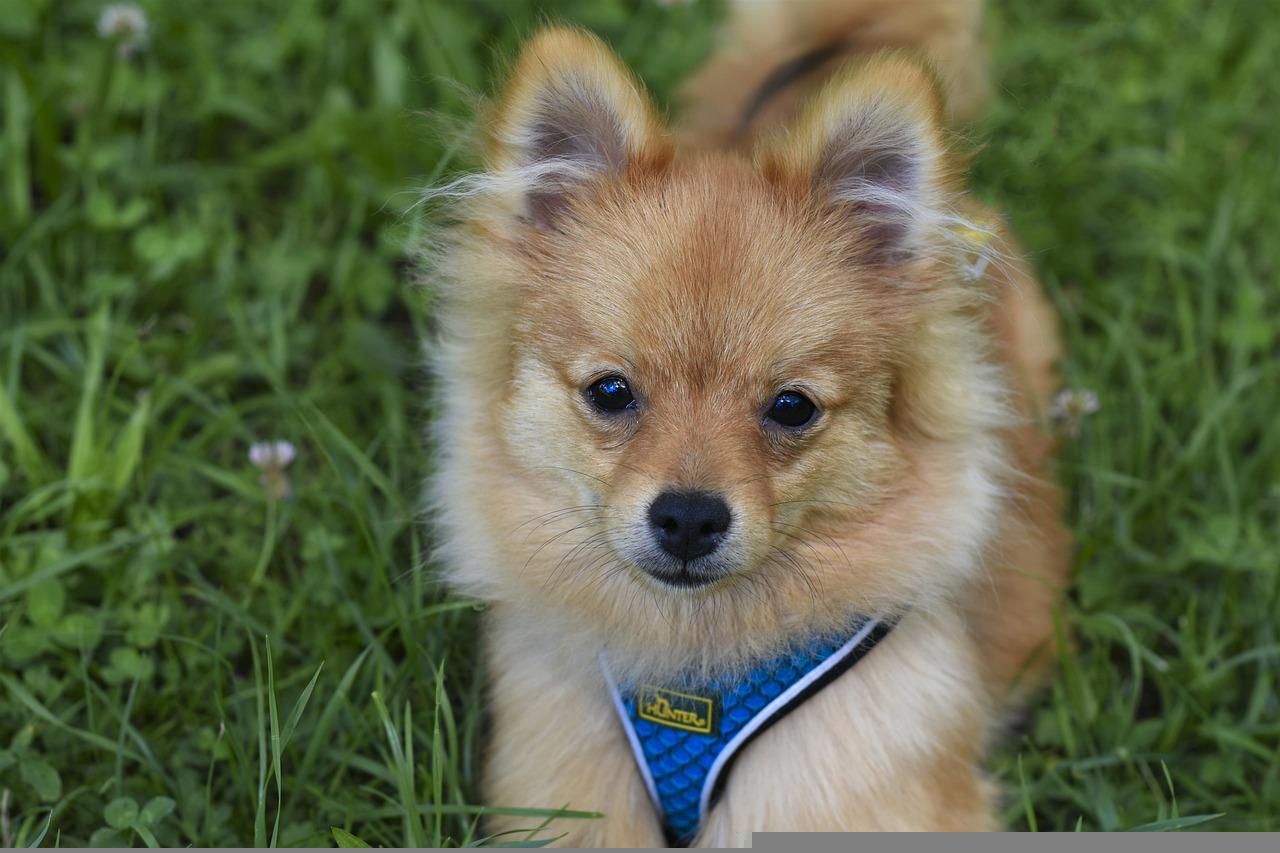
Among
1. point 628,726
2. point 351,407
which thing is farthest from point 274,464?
point 628,726

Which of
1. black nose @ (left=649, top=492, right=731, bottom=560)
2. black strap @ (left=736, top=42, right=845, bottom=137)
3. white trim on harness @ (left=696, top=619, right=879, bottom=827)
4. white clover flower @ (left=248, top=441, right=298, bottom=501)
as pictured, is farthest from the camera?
black strap @ (left=736, top=42, right=845, bottom=137)

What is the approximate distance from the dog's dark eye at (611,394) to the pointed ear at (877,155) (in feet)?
1.89

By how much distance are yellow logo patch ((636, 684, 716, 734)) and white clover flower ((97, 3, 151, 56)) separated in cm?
308

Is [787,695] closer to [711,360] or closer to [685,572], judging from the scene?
[685,572]

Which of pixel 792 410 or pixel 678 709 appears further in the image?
pixel 678 709

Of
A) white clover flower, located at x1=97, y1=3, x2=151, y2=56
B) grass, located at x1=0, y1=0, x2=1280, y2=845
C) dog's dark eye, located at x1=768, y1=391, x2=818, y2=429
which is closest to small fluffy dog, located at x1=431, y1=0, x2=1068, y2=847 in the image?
dog's dark eye, located at x1=768, y1=391, x2=818, y2=429

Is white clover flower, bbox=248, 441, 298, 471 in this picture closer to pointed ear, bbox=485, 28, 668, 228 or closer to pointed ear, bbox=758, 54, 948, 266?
pointed ear, bbox=485, 28, 668, 228

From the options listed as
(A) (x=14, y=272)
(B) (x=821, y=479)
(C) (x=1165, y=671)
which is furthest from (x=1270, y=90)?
(A) (x=14, y=272)

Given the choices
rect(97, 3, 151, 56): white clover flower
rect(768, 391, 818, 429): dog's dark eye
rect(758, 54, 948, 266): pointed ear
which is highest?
rect(97, 3, 151, 56): white clover flower

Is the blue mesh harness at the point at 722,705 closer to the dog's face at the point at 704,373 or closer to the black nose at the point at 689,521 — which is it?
the dog's face at the point at 704,373

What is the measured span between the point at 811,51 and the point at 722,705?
2.08 metres

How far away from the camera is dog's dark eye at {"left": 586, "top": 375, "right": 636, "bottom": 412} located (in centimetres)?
259

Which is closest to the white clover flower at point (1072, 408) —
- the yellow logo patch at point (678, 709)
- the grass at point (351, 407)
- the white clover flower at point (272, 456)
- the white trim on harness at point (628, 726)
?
the grass at point (351, 407)

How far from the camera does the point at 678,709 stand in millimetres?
2789
